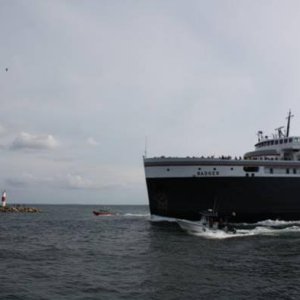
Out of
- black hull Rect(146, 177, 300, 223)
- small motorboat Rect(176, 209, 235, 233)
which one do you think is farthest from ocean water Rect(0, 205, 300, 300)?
black hull Rect(146, 177, 300, 223)

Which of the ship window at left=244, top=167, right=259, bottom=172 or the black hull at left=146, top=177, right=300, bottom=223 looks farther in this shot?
the ship window at left=244, top=167, right=259, bottom=172

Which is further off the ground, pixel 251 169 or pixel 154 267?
pixel 251 169

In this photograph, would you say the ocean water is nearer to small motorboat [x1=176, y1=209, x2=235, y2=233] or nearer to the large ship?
small motorboat [x1=176, y1=209, x2=235, y2=233]

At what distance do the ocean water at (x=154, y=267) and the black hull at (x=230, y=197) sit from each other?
9.11m

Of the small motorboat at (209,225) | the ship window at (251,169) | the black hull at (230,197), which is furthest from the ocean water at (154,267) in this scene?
the ship window at (251,169)

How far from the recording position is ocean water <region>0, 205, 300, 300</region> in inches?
835

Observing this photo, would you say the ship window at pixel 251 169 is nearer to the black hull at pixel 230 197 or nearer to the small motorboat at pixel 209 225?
the black hull at pixel 230 197

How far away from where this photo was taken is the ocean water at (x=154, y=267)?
21.2 m

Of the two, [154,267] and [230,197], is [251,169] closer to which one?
[230,197]

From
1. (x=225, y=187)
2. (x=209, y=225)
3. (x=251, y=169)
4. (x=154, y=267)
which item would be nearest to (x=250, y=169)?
(x=251, y=169)

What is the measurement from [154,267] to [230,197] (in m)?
27.5

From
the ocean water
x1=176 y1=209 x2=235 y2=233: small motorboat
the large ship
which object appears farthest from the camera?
the large ship

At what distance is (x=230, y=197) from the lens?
5297cm

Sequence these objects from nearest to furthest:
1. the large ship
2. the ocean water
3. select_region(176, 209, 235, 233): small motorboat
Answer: the ocean water → select_region(176, 209, 235, 233): small motorboat → the large ship
